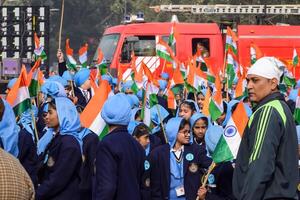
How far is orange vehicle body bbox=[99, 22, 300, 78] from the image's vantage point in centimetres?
1986

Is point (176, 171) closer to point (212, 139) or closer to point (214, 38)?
point (212, 139)

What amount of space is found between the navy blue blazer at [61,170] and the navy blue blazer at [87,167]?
8 centimetres

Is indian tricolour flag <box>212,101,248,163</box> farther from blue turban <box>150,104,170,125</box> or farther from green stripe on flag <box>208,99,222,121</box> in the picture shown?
blue turban <box>150,104,170,125</box>

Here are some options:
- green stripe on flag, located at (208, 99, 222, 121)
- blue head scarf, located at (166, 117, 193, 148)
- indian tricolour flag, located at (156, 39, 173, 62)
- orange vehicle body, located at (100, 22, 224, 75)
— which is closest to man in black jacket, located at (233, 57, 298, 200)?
blue head scarf, located at (166, 117, 193, 148)

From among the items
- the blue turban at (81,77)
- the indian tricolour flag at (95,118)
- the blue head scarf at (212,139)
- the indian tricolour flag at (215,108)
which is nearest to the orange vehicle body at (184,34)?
the blue turban at (81,77)

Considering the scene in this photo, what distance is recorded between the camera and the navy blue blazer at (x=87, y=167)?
21.1 ft

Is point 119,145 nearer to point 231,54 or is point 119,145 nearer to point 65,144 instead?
point 65,144

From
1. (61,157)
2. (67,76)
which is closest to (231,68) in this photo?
(67,76)

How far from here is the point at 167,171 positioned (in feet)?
22.9

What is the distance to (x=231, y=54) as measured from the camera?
16.1 meters

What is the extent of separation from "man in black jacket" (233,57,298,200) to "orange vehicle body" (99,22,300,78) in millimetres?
14159

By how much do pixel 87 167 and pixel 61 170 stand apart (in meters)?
0.44

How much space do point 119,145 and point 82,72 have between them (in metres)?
6.25

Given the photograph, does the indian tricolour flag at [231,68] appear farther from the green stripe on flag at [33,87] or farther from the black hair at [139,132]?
the black hair at [139,132]
